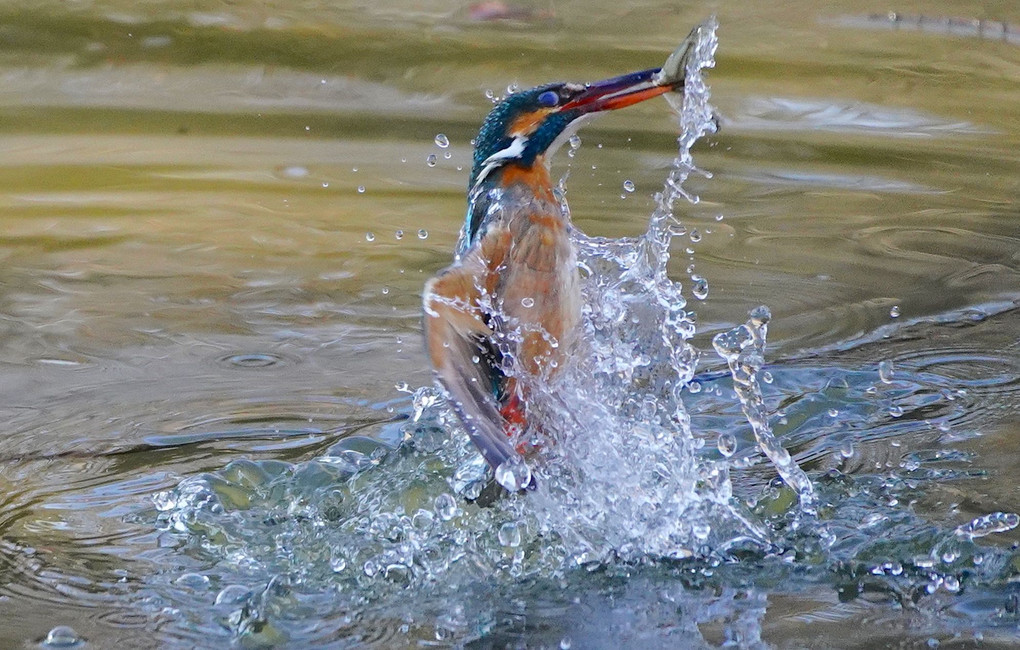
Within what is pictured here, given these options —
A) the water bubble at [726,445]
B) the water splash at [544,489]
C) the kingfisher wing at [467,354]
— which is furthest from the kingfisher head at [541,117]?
the water bubble at [726,445]

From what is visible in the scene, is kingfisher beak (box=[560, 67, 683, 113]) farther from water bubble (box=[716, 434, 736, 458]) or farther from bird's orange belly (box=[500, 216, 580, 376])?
water bubble (box=[716, 434, 736, 458])

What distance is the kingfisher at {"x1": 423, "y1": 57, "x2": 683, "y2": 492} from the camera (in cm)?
334

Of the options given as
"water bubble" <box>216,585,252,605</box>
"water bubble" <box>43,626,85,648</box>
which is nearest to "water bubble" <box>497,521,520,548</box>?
"water bubble" <box>216,585,252,605</box>

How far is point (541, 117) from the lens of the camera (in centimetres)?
359

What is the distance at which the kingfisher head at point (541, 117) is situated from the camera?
3.49m

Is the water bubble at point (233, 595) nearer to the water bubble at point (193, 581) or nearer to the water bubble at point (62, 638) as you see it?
the water bubble at point (193, 581)

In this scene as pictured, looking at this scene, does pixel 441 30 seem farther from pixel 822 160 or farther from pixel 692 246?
pixel 692 246

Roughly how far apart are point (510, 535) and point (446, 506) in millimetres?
244

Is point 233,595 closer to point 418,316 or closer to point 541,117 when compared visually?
point 541,117

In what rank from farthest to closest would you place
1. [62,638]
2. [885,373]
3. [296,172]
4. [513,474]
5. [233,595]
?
[296,172] → [885,373] → [513,474] → [233,595] → [62,638]

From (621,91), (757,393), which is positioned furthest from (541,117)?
(757,393)

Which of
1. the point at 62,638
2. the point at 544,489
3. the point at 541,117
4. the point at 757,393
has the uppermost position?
the point at 541,117

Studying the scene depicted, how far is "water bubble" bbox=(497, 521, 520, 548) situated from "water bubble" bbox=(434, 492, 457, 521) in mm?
151

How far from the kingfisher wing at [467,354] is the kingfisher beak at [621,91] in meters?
0.50
